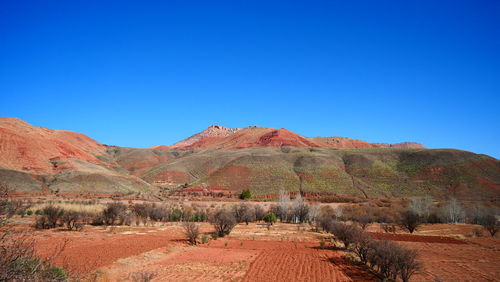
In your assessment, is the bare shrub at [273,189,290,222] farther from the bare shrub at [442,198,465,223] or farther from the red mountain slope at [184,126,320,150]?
the red mountain slope at [184,126,320,150]

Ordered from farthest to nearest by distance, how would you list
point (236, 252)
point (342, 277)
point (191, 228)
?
point (191, 228)
point (236, 252)
point (342, 277)

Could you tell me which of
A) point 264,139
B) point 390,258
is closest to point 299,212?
point 390,258

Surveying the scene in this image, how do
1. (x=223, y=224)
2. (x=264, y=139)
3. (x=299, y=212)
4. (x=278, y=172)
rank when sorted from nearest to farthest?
(x=223, y=224)
(x=299, y=212)
(x=278, y=172)
(x=264, y=139)

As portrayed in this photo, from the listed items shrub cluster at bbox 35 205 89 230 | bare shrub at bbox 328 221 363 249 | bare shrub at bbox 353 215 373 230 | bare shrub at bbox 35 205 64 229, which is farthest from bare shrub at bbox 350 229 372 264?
bare shrub at bbox 35 205 64 229

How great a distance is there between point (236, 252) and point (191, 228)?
4883 mm

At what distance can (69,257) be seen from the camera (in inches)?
613

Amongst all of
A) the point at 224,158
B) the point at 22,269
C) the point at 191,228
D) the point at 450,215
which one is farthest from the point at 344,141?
A: the point at 22,269

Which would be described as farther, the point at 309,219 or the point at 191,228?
the point at 309,219

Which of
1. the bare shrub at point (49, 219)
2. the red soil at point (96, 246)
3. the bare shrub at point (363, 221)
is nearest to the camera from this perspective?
the red soil at point (96, 246)

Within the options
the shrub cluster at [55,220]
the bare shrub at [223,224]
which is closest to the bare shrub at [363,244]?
the bare shrub at [223,224]

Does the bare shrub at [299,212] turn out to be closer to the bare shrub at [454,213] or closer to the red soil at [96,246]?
the red soil at [96,246]

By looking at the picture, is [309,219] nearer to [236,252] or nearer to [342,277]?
[236,252]

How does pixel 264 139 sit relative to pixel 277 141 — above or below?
above

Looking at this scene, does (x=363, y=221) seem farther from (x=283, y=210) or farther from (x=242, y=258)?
(x=242, y=258)
